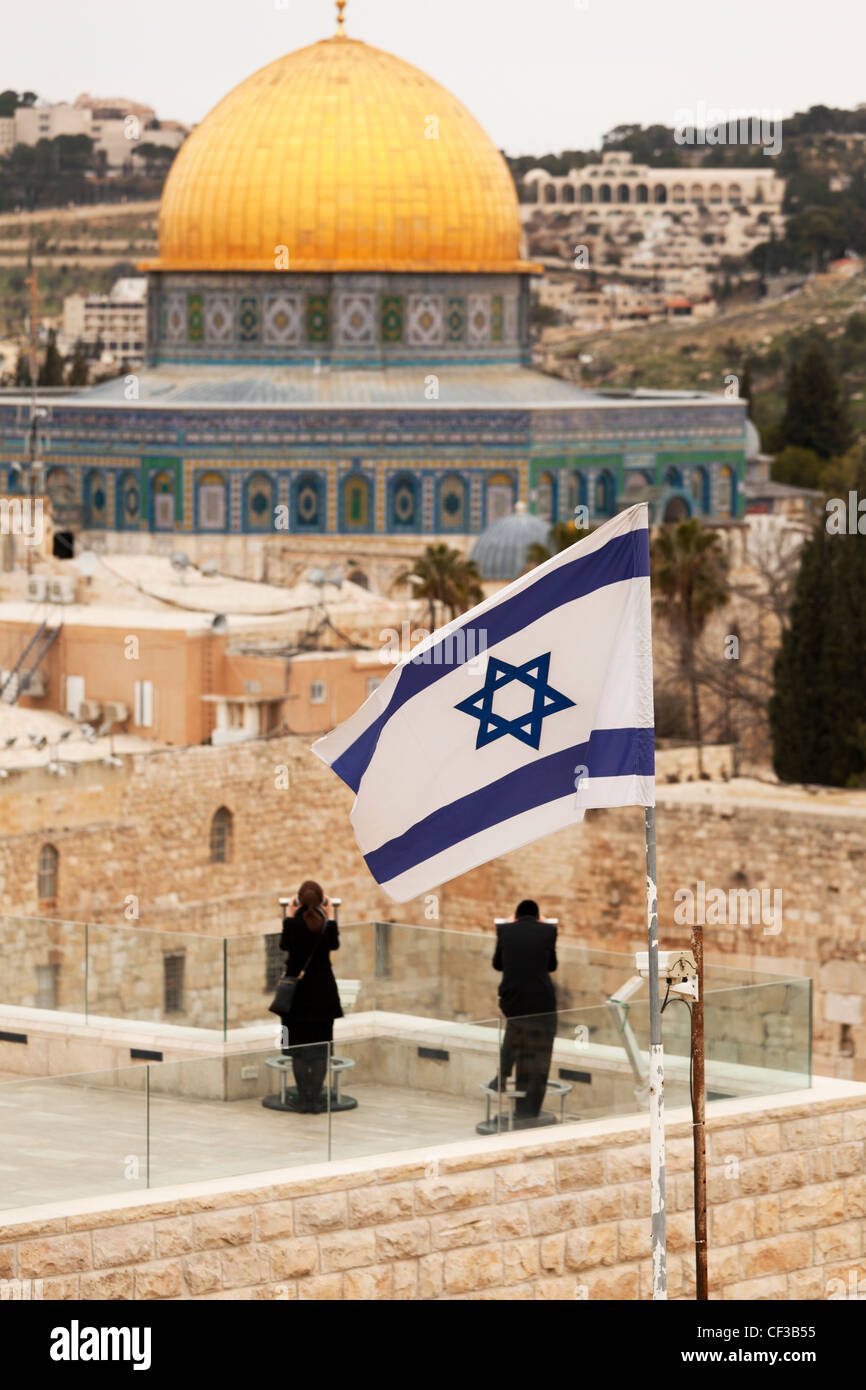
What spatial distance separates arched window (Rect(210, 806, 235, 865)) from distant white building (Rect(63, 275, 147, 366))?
5906 cm

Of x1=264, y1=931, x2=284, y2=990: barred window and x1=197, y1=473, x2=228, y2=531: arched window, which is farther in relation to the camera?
x1=197, y1=473, x2=228, y2=531: arched window

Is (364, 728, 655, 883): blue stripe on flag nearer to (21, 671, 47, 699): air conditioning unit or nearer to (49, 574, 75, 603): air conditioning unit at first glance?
(21, 671, 47, 699): air conditioning unit

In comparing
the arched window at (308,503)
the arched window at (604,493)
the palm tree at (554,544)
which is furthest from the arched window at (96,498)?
the palm tree at (554,544)

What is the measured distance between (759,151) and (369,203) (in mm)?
72263

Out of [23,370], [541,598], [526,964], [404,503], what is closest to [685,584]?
[404,503]

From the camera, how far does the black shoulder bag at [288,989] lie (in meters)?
11.7

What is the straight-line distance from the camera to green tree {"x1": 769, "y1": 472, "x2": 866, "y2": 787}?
90.8 feet

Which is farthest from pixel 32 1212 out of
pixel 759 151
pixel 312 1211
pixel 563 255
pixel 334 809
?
pixel 759 151

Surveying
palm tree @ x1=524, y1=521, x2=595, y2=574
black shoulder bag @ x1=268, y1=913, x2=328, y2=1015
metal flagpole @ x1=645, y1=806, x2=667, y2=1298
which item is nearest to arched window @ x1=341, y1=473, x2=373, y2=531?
palm tree @ x1=524, y1=521, x2=595, y2=574

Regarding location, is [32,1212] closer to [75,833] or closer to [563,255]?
[75,833]

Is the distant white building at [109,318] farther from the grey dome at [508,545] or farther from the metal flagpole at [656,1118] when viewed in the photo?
the metal flagpole at [656,1118]

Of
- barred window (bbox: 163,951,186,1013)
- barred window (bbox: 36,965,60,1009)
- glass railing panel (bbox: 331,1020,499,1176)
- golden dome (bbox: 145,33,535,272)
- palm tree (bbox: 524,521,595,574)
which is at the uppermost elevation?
golden dome (bbox: 145,33,535,272)

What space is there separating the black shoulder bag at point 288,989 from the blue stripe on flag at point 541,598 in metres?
1.93

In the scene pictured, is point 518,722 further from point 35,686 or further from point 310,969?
point 35,686
